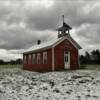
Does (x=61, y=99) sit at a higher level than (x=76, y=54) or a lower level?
lower

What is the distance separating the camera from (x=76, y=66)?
2598 cm

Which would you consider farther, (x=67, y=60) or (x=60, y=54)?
(x=67, y=60)

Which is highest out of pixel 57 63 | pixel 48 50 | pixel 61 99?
pixel 48 50

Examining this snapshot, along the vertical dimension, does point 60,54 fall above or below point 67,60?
above

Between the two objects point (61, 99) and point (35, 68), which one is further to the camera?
point (35, 68)

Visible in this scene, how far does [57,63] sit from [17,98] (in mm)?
15678

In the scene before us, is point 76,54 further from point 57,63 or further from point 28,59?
point 28,59

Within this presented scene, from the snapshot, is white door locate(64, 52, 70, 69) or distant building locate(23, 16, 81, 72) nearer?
distant building locate(23, 16, 81, 72)

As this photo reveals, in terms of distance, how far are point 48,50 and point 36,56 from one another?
15.7 feet

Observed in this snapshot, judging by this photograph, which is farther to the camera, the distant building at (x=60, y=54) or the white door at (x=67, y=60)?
the white door at (x=67, y=60)

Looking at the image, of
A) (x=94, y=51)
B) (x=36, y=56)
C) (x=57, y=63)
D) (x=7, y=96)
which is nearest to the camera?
(x=7, y=96)

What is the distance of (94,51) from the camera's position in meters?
68.0

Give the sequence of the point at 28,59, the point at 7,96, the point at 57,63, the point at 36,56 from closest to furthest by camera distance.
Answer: the point at 7,96
the point at 57,63
the point at 36,56
the point at 28,59

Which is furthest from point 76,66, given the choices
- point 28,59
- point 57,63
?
point 28,59
